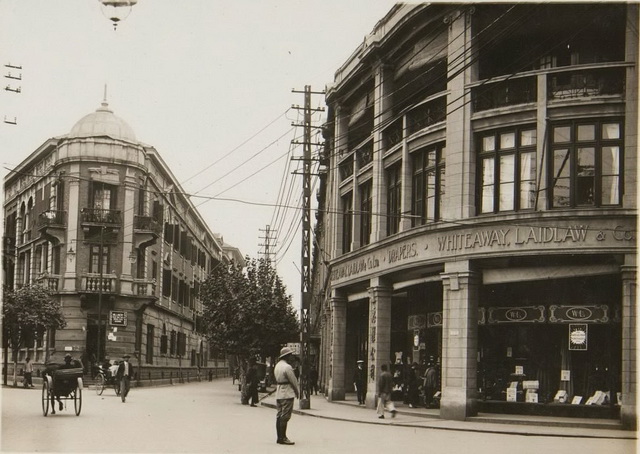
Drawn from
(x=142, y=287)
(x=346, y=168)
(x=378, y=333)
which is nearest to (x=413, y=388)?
(x=378, y=333)

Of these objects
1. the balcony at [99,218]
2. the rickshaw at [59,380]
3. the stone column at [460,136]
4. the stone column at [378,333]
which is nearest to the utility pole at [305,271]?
the stone column at [378,333]

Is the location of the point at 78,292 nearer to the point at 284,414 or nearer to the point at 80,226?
the point at 80,226

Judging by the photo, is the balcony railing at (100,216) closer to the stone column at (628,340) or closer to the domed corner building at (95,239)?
the domed corner building at (95,239)

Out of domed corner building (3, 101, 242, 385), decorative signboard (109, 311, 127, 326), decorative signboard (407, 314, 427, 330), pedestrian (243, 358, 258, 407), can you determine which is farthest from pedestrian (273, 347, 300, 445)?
decorative signboard (109, 311, 127, 326)

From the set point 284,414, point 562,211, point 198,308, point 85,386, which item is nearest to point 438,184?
point 562,211

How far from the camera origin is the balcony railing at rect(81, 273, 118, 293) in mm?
48281

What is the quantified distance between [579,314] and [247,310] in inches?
681

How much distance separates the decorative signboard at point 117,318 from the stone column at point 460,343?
88.7 feet

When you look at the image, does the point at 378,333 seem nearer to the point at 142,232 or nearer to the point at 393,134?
the point at 393,134

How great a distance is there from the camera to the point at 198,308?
78.3m

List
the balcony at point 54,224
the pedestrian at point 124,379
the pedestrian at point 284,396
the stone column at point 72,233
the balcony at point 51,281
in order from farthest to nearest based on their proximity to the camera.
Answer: the balcony at point 54,224 → the stone column at point 72,233 → the balcony at point 51,281 → the pedestrian at point 124,379 → the pedestrian at point 284,396

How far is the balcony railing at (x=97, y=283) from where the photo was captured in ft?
158

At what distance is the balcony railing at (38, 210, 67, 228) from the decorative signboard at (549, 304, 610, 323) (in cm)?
3158

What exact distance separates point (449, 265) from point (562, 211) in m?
3.81
